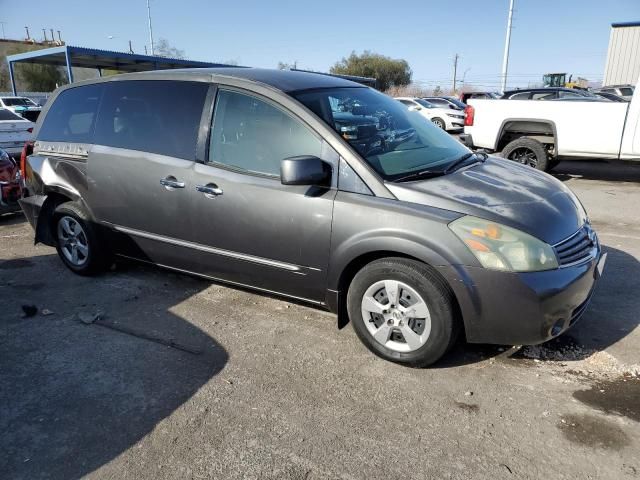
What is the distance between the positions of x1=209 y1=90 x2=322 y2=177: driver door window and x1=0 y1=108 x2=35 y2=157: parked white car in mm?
8257

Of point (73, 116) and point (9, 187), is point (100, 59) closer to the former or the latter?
point (9, 187)

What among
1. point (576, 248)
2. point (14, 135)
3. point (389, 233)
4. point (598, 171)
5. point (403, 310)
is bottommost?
point (598, 171)

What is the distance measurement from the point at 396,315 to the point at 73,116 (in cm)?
360

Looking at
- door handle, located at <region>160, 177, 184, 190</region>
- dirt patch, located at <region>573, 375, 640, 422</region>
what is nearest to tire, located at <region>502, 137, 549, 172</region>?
dirt patch, located at <region>573, 375, 640, 422</region>

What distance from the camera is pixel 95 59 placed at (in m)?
23.0

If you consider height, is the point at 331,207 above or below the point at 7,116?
above

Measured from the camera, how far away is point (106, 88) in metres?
4.42

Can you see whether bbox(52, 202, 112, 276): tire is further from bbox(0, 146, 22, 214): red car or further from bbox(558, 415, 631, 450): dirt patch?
bbox(558, 415, 631, 450): dirt patch

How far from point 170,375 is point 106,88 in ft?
9.01

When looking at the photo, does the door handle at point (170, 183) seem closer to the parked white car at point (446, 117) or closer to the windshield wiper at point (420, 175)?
the windshield wiper at point (420, 175)

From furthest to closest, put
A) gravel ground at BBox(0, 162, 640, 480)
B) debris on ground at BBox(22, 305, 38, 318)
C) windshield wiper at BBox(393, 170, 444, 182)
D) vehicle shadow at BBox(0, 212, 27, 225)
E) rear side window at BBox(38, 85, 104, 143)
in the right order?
vehicle shadow at BBox(0, 212, 27, 225) < rear side window at BBox(38, 85, 104, 143) < debris on ground at BBox(22, 305, 38, 318) < windshield wiper at BBox(393, 170, 444, 182) < gravel ground at BBox(0, 162, 640, 480)

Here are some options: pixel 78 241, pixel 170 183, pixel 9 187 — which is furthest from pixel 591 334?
pixel 9 187

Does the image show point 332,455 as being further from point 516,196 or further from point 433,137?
point 433,137

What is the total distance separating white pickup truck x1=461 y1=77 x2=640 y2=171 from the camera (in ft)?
27.7
